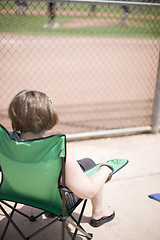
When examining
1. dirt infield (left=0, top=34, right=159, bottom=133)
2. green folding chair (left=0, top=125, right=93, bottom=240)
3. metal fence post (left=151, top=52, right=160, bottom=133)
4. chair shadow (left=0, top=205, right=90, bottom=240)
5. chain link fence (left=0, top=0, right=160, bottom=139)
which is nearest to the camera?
green folding chair (left=0, top=125, right=93, bottom=240)

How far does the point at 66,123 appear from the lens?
4.55 m

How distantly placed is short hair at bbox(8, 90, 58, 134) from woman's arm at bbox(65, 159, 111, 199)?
29 cm

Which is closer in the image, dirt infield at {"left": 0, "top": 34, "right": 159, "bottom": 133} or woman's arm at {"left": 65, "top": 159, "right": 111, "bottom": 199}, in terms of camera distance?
woman's arm at {"left": 65, "top": 159, "right": 111, "bottom": 199}

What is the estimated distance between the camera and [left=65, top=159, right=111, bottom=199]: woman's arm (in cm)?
157

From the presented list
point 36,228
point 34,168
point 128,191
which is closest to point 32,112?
point 34,168

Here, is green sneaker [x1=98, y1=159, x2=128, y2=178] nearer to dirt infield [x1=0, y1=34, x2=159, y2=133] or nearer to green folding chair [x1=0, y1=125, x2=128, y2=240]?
green folding chair [x1=0, y1=125, x2=128, y2=240]

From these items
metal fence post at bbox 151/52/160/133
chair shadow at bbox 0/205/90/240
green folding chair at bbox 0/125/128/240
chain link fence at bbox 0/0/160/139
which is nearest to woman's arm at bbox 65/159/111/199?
green folding chair at bbox 0/125/128/240

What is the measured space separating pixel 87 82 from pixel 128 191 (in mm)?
5197

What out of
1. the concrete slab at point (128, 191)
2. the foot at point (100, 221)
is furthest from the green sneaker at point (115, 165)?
the foot at point (100, 221)

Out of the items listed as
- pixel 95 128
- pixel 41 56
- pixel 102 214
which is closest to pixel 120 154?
pixel 95 128

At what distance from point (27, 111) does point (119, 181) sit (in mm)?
1698

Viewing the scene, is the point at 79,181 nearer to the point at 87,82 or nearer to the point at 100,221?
the point at 100,221

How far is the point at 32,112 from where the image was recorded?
1570 mm

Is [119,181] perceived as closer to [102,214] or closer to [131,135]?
[102,214]
